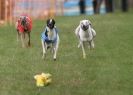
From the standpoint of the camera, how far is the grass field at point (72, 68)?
11203 millimetres

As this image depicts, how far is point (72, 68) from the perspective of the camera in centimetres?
1359

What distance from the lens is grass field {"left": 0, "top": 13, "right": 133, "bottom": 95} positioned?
36.8 feet

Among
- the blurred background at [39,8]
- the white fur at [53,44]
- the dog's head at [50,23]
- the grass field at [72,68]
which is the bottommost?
the grass field at [72,68]

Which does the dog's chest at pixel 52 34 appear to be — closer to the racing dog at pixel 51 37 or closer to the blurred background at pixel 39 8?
the racing dog at pixel 51 37

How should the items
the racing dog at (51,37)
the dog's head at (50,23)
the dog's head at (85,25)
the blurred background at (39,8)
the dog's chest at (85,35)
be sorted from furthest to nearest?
the blurred background at (39,8), the dog's chest at (85,35), the dog's head at (85,25), the racing dog at (51,37), the dog's head at (50,23)

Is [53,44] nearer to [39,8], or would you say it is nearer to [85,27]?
[85,27]

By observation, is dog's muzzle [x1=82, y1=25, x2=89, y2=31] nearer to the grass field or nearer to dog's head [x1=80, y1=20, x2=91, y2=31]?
dog's head [x1=80, y1=20, x2=91, y2=31]

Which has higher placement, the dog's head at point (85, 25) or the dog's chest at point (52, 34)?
the dog's head at point (85, 25)

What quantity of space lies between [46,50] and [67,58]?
0.59 metres

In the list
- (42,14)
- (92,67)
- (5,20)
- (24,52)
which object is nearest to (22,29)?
(24,52)

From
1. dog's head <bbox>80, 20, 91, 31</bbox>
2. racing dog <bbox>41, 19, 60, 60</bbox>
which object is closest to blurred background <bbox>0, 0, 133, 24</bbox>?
Result: dog's head <bbox>80, 20, 91, 31</bbox>

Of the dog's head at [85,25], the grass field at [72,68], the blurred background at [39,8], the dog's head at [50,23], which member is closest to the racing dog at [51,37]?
the dog's head at [50,23]

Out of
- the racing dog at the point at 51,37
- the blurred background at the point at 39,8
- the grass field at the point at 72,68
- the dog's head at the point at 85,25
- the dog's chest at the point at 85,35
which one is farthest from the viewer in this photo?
the blurred background at the point at 39,8

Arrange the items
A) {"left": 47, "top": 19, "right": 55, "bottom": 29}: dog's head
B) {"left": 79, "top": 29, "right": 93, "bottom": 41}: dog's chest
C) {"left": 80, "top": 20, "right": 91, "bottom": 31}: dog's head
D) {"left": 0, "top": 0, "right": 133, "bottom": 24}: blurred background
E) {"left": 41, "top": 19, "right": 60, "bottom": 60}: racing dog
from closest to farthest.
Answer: {"left": 47, "top": 19, "right": 55, "bottom": 29}: dog's head < {"left": 41, "top": 19, "right": 60, "bottom": 60}: racing dog < {"left": 80, "top": 20, "right": 91, "bottom": 31}: dog's head < {"left": 79, "top": 29, "right": 93, "bottom": 41}: dog's chest < {"left": 0, "top": 0, "right": 133, "bottom": 24}: blurred background
